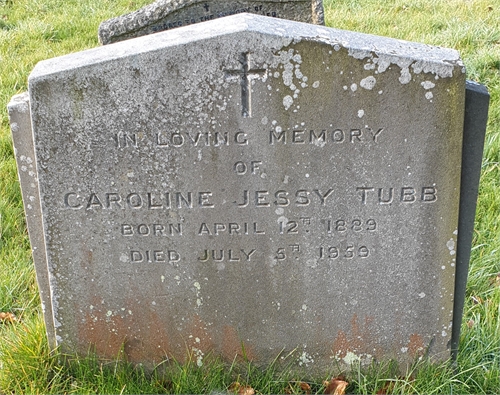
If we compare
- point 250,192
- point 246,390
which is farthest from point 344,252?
point 246,390

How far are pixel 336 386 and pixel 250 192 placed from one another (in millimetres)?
994

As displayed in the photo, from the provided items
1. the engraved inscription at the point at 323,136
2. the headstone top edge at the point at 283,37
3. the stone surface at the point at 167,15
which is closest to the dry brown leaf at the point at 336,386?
the engraved inscription at the point at 323,136

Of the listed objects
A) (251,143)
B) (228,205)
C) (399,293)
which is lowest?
(399,293)

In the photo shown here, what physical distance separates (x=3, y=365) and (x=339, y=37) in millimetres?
2039

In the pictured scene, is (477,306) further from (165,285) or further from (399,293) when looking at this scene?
(165,285)

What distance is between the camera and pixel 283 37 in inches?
88.7

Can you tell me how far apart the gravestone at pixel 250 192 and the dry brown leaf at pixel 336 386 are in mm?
85

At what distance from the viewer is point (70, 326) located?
2752 millimetres

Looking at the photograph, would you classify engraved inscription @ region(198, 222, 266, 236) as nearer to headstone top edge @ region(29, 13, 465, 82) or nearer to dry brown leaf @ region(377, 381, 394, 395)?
headstone top edge @ region(29, 13, 465, 82)

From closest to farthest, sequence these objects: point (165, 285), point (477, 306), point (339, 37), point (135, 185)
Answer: point (339, 37)
point (135, 185)
point (165, 285)
point (477, 306)

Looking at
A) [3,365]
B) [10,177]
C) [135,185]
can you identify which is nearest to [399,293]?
[135,185]

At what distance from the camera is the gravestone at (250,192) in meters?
2.31

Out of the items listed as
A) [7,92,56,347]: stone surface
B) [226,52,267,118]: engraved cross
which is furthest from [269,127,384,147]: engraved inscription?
[7,92,56,347]: stone surface

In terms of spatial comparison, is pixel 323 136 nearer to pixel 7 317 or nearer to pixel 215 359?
pixel 215 359
